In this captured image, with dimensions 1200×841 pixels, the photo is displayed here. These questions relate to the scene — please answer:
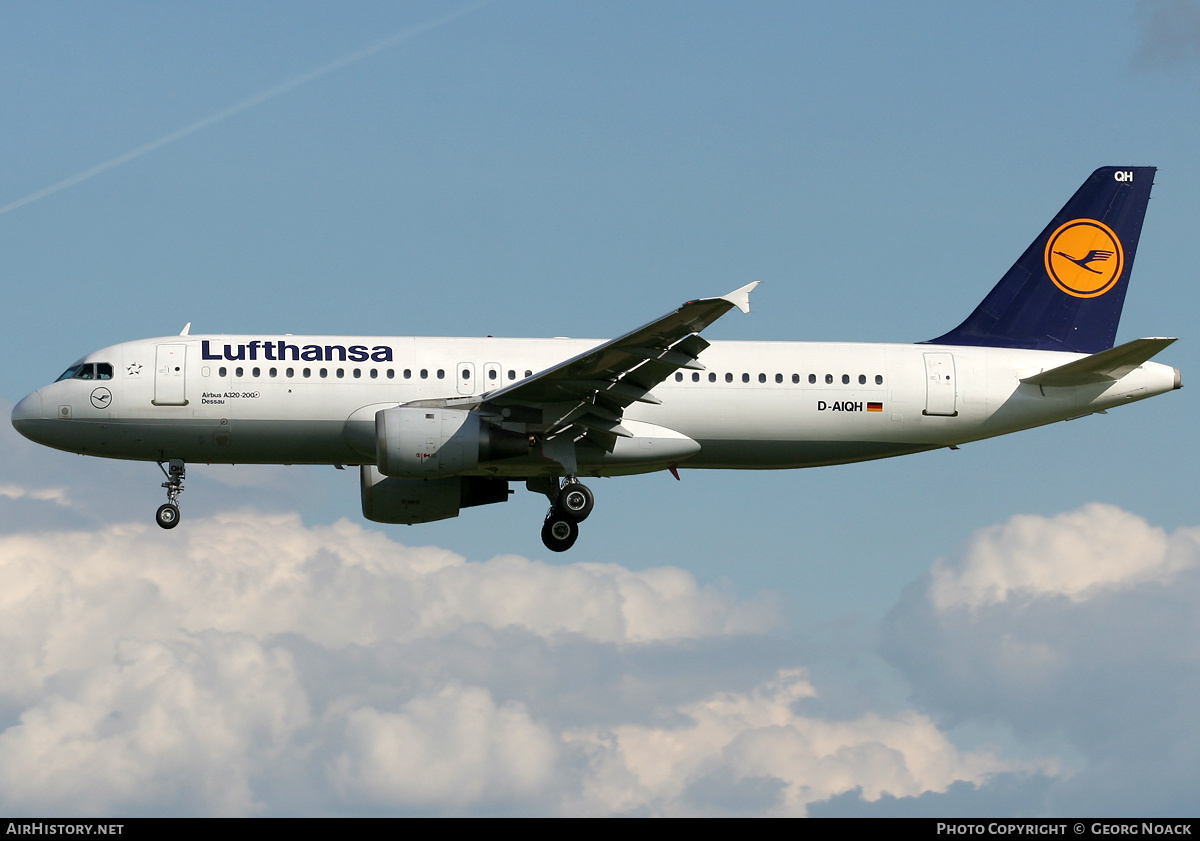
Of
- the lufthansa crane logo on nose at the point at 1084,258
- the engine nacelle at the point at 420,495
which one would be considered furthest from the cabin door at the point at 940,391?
the engine nacelle at the point at 420,495

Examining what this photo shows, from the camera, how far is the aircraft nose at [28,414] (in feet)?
117

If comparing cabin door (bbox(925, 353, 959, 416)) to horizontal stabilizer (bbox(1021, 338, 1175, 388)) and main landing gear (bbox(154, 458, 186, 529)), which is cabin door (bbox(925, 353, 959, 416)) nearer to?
horizontal stabilizer (bbox(1021, 338, 1175, 388))

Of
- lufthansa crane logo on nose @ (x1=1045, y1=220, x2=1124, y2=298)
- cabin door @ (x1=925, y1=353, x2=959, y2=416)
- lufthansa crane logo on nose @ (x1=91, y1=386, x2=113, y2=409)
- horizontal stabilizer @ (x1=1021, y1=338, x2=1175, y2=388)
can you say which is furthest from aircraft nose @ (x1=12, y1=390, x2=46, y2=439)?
lufthansa crane logo on nose @ (x1=1045, y1=220, x2=1124, y2=298)

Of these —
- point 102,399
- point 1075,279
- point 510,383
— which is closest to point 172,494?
point 102,399

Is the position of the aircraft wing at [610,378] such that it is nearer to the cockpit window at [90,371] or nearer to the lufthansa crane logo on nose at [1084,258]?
the cockpit window at [90,371]

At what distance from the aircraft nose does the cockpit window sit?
0.69m

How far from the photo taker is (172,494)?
3609 cm

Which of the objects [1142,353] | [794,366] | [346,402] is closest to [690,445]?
[794,366]

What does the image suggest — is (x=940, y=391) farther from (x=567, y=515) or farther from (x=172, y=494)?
(x=172, y=494)

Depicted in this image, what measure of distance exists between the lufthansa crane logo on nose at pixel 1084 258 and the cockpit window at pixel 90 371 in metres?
23.6

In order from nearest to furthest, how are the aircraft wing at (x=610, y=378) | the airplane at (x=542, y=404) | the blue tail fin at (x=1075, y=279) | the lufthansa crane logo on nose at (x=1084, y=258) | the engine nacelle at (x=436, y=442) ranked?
1. the aircraft wing at (x=610, y=378)
2. the engine nacelle at (x=436, y=442)
3. the airplane at (x=542, y=404)
4. the blue tail fin at (x=1075, y=279)
5. the lufthansa crane logo on nose at (x=1084, y=258)

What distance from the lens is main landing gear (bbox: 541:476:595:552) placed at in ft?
117

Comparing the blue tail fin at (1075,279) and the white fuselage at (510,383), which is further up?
the blue tail fin at (1075,279)
